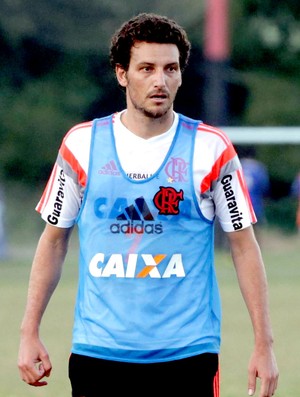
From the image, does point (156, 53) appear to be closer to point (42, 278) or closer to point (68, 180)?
point (68, 180)

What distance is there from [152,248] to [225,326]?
8111 mm

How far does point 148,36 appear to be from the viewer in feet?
15.8

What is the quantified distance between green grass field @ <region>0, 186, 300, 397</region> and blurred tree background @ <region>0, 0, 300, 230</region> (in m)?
11.3

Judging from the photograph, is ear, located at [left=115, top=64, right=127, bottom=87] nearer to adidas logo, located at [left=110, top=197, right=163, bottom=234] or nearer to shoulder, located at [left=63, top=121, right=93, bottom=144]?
shoulder, located at [left=63, top=121, right=93, bottom=144]

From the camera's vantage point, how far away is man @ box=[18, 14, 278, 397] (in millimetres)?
4723

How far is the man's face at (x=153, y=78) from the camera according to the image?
4.75 metres

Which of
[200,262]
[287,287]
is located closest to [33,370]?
[200,262]

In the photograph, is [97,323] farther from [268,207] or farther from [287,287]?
[268,207]

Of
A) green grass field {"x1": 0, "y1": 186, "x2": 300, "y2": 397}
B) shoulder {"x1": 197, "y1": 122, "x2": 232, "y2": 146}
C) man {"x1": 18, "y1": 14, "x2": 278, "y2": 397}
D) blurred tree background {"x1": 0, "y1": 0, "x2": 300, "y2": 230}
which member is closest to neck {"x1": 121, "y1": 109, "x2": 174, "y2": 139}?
man {"x1": 18, "y1": 14, "x2": 278, "y2": 397}

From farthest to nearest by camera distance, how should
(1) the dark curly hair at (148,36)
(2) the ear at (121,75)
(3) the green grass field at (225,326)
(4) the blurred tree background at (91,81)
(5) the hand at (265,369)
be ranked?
1. (4) the blurred tree background at (91,81)
2. (3) the green grass field at (225,326)
3. (2) the ear at (121,75)
4. (1) the dark curly hair at (148,36)
5. (5) the hand at (265,369)

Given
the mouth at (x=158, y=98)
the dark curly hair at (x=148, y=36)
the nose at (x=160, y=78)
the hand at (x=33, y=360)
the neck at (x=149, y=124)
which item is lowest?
the hand at (x=33, y=360)

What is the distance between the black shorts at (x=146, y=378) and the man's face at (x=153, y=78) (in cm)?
86

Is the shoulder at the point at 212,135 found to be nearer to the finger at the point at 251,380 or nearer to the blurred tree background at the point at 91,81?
the finger at the point at 251,380

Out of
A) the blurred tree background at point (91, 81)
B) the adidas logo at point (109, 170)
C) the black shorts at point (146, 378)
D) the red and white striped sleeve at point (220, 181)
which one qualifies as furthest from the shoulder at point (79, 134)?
the blurred tree background at point (91, 81)
